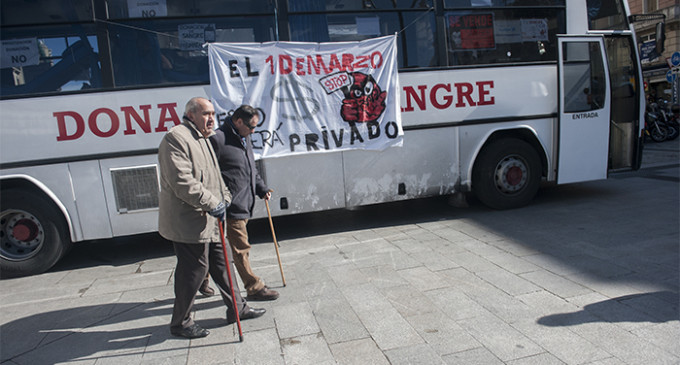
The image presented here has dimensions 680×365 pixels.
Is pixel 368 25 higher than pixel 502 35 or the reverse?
higher

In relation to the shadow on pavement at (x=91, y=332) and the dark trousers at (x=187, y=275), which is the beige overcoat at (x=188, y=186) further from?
the shadow on pavement at (x=91, y=332)

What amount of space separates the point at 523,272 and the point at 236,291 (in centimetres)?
277

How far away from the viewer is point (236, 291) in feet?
11.9

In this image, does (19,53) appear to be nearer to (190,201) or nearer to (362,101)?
(190,201)

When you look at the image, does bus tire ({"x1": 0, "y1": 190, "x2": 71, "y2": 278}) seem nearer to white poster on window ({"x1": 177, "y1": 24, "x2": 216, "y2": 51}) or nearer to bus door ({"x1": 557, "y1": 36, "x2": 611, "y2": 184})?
white poster on window ({"x1": 177, "y1": 24, "x2": 216, "y2": 51})

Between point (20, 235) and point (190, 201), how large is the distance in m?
3.54

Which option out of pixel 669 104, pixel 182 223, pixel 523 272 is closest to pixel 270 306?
pixel 182 223

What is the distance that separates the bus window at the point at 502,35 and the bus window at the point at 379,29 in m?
0.33

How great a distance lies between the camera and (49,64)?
5.14 m

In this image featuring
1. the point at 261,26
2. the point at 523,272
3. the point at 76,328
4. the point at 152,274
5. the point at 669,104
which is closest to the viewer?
the point at 76,328

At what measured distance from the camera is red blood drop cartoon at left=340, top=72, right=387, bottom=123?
613 centimetres

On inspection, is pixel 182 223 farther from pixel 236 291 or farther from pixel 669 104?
pixel 669 104

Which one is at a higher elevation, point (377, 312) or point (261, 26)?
point (261, 26)

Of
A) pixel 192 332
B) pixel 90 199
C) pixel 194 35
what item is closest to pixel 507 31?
pixel 194 35
